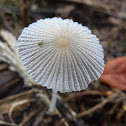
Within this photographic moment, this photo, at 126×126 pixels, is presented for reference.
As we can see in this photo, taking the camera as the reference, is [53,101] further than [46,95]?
No

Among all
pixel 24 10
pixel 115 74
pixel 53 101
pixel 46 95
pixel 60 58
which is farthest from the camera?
pixel 24 10

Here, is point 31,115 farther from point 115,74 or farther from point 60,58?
point 115,74

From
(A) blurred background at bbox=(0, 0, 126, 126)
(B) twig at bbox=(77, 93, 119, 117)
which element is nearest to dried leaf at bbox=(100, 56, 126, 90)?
(A) blurred background at bbox=(0, 0, 126, 126)

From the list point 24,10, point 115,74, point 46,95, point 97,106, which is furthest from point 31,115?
point 24,10

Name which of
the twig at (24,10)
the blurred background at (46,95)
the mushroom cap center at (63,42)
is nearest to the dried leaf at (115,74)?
the blurred background at (46,95)

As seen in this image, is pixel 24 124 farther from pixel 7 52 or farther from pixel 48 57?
pixel 48 57

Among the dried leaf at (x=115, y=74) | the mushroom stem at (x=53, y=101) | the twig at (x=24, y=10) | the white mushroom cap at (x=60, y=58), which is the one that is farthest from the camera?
the twig at (x=24, y=10)

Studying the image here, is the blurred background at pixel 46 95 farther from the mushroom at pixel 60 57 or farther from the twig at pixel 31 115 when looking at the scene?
the mushroom at pixel 60 57

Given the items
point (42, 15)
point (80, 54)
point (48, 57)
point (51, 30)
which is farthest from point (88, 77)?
point (42, 15)
